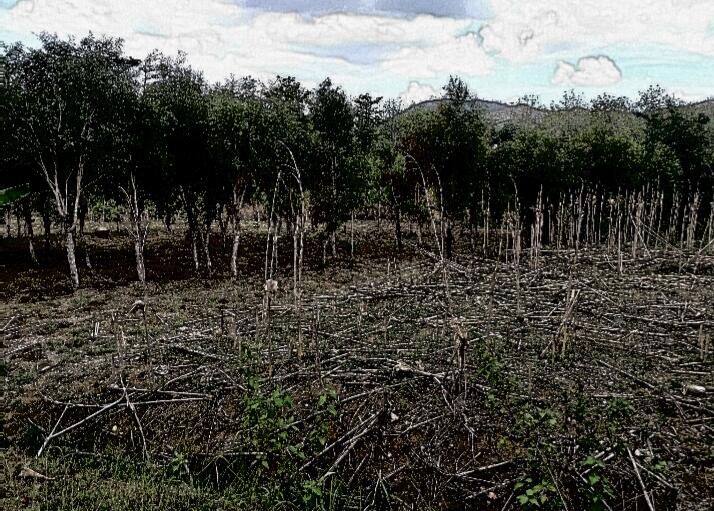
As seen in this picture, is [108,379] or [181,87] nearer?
[108,379]

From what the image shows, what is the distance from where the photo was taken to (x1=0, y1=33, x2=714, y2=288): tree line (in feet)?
42.6

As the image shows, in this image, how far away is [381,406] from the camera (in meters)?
6.01

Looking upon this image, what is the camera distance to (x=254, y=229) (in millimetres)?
24906

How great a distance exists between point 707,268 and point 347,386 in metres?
10.6

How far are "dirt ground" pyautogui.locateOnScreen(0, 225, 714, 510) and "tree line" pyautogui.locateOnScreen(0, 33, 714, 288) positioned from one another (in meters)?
2.34

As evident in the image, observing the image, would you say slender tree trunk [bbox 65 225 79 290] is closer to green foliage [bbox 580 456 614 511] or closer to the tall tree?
the tall tree

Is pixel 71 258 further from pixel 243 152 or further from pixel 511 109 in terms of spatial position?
pixel 511 109

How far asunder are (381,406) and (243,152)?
10.3 meters

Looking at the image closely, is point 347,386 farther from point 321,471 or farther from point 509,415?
point 509,415

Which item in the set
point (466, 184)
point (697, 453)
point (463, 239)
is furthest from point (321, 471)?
point (463, 239)

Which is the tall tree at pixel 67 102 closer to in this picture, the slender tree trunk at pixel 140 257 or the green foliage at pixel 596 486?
the slender tree trunk at pixel 140 257

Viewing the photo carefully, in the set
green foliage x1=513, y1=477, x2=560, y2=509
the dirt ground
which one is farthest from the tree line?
green foliage x1=513, y1=477, x2=560, y2=509

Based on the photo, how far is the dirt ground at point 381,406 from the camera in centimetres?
489

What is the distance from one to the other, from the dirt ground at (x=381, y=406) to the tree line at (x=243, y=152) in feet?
7.67
